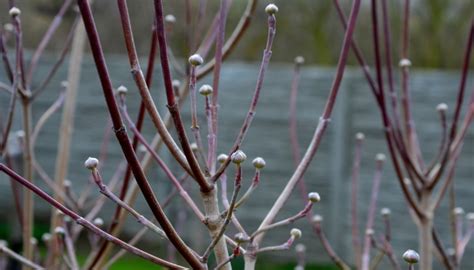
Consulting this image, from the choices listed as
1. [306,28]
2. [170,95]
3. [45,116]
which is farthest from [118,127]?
[306,28]

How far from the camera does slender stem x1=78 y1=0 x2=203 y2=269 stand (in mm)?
544

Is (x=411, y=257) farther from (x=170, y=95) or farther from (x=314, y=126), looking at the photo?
(x=314, y=126)

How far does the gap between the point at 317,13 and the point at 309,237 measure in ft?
8.60

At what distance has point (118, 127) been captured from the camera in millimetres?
604

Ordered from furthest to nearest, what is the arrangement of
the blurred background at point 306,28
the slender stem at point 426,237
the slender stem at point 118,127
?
the blurred background at point 306,28, the slender stem at point 426,237, the slender stem at point 118,127

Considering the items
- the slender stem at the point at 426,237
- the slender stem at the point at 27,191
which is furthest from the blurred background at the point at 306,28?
the slender stem at the point at 426,237

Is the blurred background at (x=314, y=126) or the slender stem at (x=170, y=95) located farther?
the blurred background at (x=314, y=126)

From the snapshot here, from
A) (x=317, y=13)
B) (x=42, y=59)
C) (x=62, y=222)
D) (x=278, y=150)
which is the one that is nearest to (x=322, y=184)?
(x=278, y=150)

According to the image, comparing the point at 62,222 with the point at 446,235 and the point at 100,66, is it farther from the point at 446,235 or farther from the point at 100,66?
the point at 446,235

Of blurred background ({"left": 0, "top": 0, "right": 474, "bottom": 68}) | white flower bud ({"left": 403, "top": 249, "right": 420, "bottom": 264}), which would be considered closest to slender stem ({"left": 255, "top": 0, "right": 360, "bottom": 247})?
white flower bud ({"left": 403, "top": 249, "right": 420, "bottom": 264})

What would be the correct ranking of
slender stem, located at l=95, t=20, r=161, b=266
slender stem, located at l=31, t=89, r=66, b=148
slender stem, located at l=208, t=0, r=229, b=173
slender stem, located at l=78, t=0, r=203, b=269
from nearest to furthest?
slender stem, located at l=78, t=0, r=203, b=269, slender stem, located at l=208, t=0, r=229, b=173, slender stem, located at l=95, t=20, r=161, b=266, slender stem, located at l=31, t=89, r=66, b=148

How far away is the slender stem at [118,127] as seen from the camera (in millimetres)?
544

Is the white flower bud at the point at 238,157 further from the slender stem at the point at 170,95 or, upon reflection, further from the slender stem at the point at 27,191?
the slender stem at the point at 27,191

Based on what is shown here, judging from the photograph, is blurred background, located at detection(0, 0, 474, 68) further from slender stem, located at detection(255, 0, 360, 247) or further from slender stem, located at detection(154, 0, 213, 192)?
slender stem, located at detection(154, 0, 213, 192)
